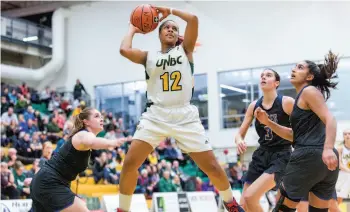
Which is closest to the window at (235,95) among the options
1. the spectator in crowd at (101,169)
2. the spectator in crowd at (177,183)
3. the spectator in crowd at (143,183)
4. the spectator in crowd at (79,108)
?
the spectator in crowd at (79,108)

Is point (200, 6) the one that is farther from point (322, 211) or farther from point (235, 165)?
point (322, 211)

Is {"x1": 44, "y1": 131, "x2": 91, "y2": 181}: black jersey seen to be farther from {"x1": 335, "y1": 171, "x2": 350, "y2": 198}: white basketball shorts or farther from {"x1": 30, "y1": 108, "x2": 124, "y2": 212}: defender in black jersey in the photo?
{"x1": 335, "y1": 171, "x2": 350, "y2": 198}: white basketball shorts

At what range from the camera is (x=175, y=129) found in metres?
5.02

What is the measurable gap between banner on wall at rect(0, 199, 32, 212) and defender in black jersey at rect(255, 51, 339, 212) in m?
6.59

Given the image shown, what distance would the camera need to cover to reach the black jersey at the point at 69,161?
5207 mm

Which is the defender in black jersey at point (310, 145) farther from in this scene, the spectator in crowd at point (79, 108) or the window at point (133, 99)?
the window at point (133, 99)

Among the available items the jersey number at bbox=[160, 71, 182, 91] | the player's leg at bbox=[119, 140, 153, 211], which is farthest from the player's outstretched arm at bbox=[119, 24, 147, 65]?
the player's leg at bbox=[119, 140, 153, 211]

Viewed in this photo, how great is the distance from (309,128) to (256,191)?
133 centimetres

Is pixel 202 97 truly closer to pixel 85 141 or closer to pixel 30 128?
pixel 30 128

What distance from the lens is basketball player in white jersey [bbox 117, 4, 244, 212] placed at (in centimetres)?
502

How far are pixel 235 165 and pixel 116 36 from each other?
9.02 metres

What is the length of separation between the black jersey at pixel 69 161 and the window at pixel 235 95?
15.4m

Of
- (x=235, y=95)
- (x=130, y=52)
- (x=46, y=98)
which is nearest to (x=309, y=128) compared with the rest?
(x=130, y=52)

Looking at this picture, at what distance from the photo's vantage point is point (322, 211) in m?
4.97
